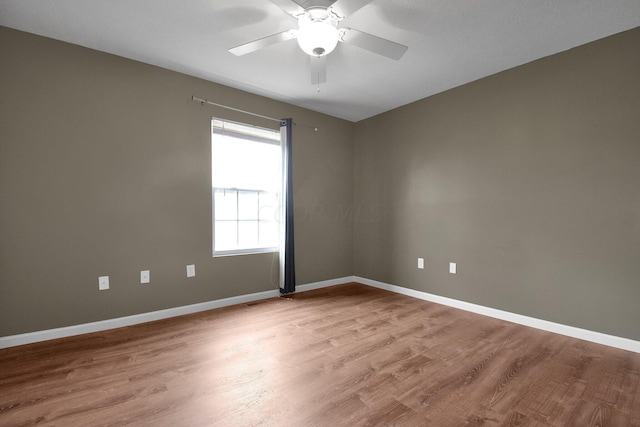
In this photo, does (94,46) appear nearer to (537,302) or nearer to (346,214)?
(346,214)

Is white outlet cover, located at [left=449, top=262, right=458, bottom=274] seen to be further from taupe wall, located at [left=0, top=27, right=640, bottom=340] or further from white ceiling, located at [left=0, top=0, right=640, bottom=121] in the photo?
white ceiling, located at [left=0, top=0, right=640, bottom=121]

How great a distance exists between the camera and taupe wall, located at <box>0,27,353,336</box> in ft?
7.64

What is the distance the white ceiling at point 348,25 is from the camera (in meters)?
2.05

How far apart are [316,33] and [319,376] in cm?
225

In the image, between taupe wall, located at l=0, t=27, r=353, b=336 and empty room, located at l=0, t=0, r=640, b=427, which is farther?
taupe wall, located at l=0, t=27, r=353, b=336

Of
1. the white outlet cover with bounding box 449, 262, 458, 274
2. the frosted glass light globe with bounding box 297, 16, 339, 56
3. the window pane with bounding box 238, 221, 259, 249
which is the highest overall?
the frosted glass light globe with bounding box 297, 16, 339, 56

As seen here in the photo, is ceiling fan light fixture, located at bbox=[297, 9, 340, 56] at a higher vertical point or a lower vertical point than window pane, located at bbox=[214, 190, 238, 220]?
higher

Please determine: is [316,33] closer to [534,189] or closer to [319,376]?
[319,376]

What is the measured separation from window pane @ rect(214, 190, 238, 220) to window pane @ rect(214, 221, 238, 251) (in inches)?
2.9

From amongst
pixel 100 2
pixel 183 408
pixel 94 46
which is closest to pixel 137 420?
pixel 183 408

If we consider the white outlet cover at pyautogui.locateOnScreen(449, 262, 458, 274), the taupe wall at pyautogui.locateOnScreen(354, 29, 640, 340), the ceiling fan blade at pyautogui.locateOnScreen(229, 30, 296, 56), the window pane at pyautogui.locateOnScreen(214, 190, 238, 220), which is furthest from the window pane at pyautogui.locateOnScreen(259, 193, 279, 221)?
the white outlet cover at pyautogui.locateOnScreen(449, 262, 458, 274)

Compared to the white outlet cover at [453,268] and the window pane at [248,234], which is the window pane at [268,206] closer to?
the window pane at [248,234]

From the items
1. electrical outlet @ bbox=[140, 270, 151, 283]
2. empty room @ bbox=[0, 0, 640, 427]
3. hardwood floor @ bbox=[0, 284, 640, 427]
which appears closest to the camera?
hardwood floor @ bbox=[0, 284, 640, 427]

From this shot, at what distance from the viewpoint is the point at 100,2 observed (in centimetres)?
201
